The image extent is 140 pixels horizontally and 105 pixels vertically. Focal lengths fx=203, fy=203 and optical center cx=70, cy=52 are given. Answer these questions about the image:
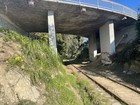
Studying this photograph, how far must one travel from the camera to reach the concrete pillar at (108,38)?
19.2m

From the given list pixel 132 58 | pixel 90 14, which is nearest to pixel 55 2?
pixel 90 14

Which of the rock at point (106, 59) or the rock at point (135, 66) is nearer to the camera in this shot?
the rock at point (135, 66)

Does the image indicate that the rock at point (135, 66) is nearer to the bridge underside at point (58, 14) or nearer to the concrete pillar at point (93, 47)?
the bridge underside at point (58, 14)

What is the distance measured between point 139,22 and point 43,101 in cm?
1397

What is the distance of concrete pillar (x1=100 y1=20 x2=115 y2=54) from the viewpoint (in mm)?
19203

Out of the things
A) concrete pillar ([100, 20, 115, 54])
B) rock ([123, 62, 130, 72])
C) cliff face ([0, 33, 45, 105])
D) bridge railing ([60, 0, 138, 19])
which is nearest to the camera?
cliff face ([0, 33, 45, 105])

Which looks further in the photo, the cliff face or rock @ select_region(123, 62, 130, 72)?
rock @ select_region(123, 62, 130, 72)

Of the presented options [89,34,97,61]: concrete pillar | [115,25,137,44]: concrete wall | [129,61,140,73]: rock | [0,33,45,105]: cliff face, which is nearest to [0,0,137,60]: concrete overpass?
[115,25,137,44]: concrete wall

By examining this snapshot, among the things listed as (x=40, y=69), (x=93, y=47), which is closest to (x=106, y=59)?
(x=93, y=47)

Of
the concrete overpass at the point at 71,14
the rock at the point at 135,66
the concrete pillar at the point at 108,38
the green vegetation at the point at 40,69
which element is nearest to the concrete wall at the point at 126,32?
the concrete overpass at the point at 71,14

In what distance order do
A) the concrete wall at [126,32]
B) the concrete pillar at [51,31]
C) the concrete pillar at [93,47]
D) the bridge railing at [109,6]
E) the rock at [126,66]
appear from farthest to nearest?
the concrete pillar at [93,47]
the concrete wall at [126,32]
the bridge railing at [109,6]
the concrete pillar at [51,31]
the rock at [126,66]

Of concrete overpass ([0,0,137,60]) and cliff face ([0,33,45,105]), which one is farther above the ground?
concrete overpass ([0,0,137,60])

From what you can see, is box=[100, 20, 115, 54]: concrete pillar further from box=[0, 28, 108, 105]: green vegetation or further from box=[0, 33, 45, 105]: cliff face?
box=[0, 33, 45, 105]: cliff face

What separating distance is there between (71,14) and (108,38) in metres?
5.12
